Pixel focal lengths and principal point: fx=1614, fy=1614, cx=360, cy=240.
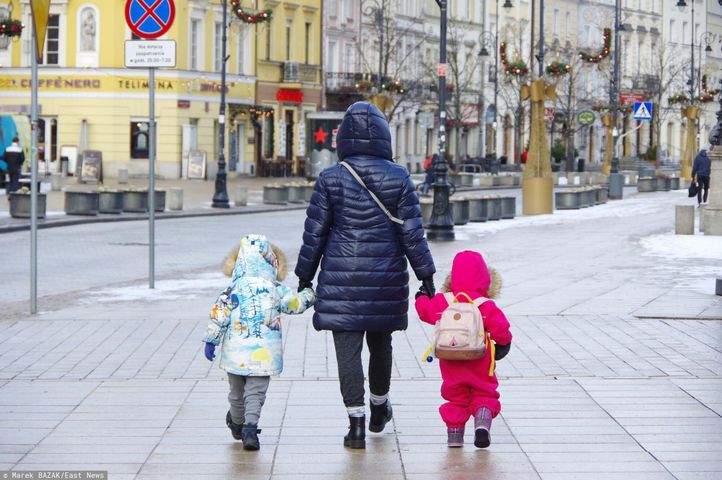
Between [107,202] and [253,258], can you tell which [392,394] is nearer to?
[253,258]

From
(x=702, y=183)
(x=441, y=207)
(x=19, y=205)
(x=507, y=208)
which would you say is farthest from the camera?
(x=702, y=183)

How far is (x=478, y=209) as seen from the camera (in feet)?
115

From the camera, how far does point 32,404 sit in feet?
32.2

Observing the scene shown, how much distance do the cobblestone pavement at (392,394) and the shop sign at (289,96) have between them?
54.0 meters

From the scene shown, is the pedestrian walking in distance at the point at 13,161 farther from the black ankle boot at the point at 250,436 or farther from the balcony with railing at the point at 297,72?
the black ankle boot at the point at 250,436

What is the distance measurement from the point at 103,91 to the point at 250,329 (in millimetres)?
55858

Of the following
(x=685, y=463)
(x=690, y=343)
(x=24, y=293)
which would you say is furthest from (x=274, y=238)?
(x=685, y=463)

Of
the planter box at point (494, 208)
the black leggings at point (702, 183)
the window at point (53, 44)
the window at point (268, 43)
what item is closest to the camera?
the planter box at point (494, 208)

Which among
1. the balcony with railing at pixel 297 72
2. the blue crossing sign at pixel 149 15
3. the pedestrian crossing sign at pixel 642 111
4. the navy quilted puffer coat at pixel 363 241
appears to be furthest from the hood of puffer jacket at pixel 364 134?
the balcony with railing at pixel 297 72

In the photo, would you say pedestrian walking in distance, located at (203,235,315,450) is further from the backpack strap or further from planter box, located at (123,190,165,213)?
planter box, located at (123,190,165,213)

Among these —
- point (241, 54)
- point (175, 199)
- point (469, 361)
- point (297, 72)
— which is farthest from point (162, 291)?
point (297, 72)

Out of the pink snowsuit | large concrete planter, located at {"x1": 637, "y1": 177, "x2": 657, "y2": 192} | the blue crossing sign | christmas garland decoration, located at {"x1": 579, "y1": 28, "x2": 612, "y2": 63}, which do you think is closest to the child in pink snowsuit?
the pink snowsuit

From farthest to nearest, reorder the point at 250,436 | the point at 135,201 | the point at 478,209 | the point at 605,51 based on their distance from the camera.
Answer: the point at 605,51
the point at 135,201
the point at 478,209
the point at 250,436

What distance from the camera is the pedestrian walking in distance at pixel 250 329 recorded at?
27.5ft
